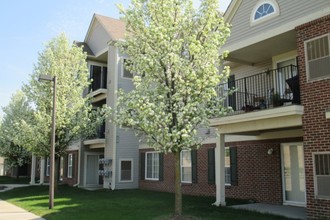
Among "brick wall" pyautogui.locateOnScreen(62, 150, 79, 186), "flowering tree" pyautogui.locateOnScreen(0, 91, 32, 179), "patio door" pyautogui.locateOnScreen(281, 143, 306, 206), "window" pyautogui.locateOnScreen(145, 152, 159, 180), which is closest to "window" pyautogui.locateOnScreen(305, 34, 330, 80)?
"patio door" pyautogui.locateOnScreen(281, 143, 306, 206)

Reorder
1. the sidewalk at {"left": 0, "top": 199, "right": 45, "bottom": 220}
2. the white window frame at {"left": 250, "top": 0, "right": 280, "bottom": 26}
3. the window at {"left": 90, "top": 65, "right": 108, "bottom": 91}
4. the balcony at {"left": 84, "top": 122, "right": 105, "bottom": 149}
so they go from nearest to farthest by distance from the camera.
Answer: the sidewalk at {"left": 0, "top": 199, "right": 45, "bottom": 220} < the white window frame at {"left": 250, "top": 0, "right": 280, "bottom": 26} < the balcony at {"left": 84, "top": 122, "right": 105, "bottom": 149} < the window at {"left": 90, "top": 65, "right": 108, "bottom": 91}

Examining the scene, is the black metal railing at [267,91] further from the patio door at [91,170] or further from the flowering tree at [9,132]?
the flowering tree at [9,132]

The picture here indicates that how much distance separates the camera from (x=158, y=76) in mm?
10258

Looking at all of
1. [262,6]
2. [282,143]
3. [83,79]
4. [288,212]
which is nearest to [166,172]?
[83,79]

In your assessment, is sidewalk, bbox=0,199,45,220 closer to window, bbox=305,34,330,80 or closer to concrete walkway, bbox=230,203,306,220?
concrete walkway, bbox=230,203,306,220

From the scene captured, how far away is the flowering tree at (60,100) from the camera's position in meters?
19.7

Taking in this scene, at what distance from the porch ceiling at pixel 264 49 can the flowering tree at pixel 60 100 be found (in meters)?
8.47

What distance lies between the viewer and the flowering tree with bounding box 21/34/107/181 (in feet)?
64.6

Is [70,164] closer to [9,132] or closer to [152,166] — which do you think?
[9,132]

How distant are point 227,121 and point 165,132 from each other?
4144mm

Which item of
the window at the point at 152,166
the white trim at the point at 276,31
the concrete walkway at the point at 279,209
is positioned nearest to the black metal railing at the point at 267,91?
the white trim at the point at 276,31

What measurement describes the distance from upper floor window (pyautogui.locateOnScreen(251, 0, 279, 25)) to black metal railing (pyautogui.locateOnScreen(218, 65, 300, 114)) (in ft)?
6.08

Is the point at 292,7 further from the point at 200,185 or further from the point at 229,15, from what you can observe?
the point at 200,185

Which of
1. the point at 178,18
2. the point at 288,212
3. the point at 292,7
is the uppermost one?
the point at 292,7
